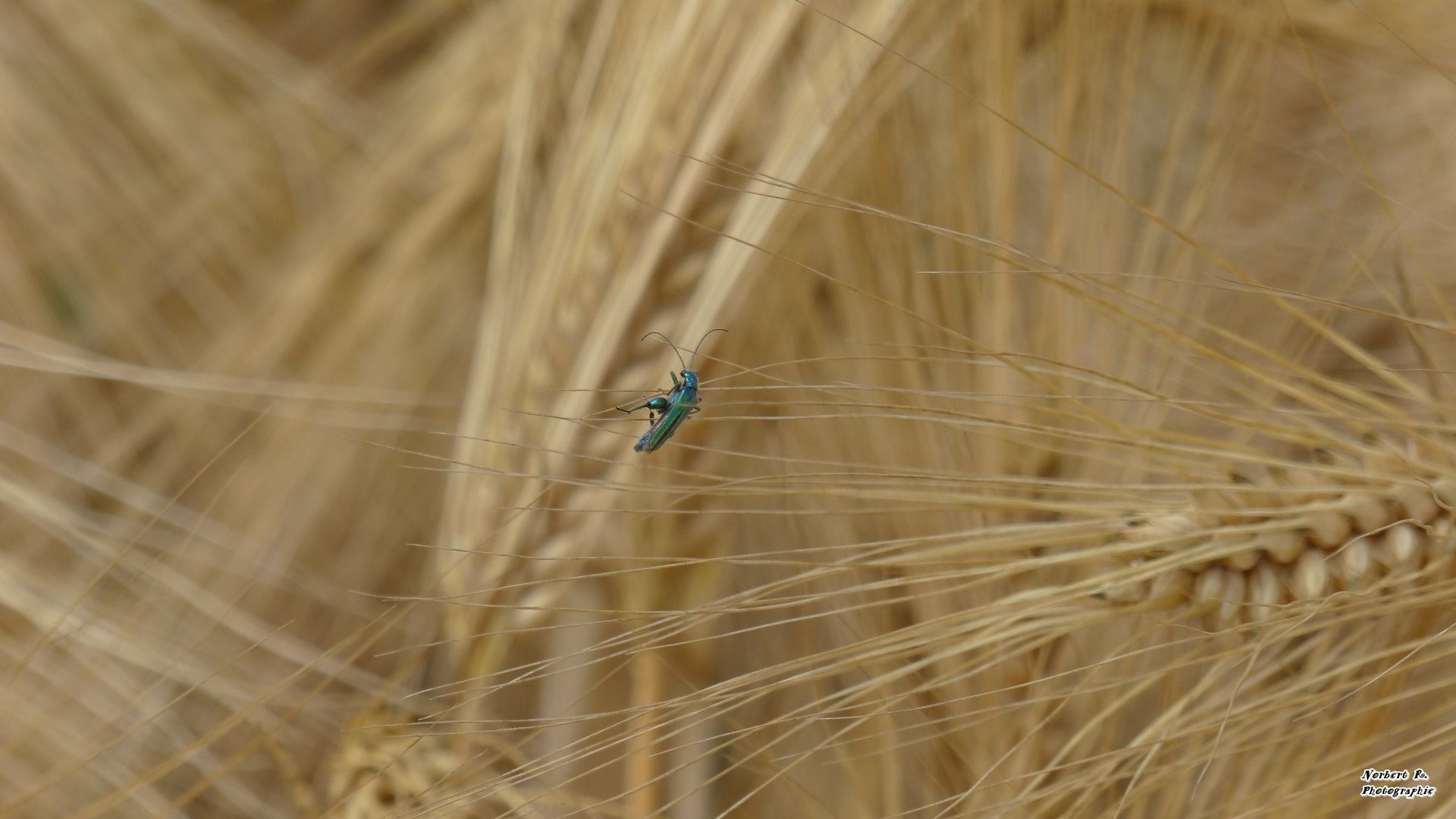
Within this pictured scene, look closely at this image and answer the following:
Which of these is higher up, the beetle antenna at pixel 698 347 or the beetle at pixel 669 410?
the beetle antenna at pixel 698 347

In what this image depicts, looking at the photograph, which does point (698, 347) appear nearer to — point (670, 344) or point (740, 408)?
point (670, 344)

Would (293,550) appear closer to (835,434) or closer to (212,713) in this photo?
(212,713)

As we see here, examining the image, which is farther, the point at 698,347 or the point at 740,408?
the point at 740,408

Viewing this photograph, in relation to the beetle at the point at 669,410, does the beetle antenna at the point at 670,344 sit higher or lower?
higher

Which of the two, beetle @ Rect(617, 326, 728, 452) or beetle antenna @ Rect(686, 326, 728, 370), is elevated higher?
beetle antenna @ Rect(686, 326, 728, 370)

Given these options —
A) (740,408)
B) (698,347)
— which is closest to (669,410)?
(698,347)

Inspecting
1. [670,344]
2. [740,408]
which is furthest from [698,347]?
[740,408]

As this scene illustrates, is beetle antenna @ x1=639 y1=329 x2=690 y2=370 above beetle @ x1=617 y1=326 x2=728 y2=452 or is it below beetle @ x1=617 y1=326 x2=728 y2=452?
above

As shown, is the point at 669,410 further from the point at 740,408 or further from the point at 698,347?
the point at 740,408

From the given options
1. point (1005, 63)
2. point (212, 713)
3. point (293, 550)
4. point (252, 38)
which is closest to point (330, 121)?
point (252, 38)
